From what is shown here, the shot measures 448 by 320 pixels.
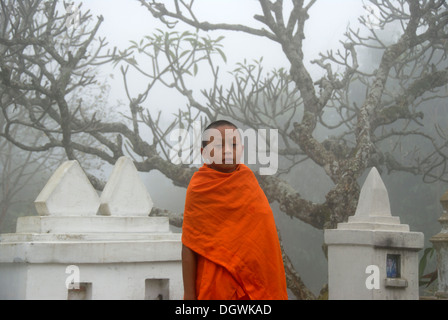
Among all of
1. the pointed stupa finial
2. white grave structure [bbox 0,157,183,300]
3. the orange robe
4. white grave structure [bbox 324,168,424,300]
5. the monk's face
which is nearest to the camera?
the orange robe

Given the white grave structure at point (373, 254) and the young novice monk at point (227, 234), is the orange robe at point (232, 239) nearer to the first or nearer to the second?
the young novice monk at point (227, 234)

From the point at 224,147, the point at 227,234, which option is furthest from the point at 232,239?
the point at 224,147

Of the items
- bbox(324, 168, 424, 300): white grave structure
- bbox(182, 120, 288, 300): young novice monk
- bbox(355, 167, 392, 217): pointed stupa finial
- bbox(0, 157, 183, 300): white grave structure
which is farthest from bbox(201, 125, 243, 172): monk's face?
bbox(355, 167, 392, 217): pointed stupa finial

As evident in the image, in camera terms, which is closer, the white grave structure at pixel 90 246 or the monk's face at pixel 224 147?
the monk's face at pixel 224 147

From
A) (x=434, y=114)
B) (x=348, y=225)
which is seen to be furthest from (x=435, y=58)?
(x=348, y=225)

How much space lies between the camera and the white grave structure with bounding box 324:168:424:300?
4.27 m

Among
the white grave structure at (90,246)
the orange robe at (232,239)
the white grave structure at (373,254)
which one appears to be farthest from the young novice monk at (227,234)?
the white grave structure at (373,254)

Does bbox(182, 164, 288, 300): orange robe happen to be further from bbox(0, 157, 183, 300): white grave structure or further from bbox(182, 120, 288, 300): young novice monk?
bbox(0, 157, 183, 300): white grave structure

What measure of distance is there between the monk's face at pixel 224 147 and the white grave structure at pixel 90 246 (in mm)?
945

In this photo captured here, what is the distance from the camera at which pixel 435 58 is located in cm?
1593

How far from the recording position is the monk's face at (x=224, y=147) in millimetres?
2688

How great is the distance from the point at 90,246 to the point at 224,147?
1097 millimetres
